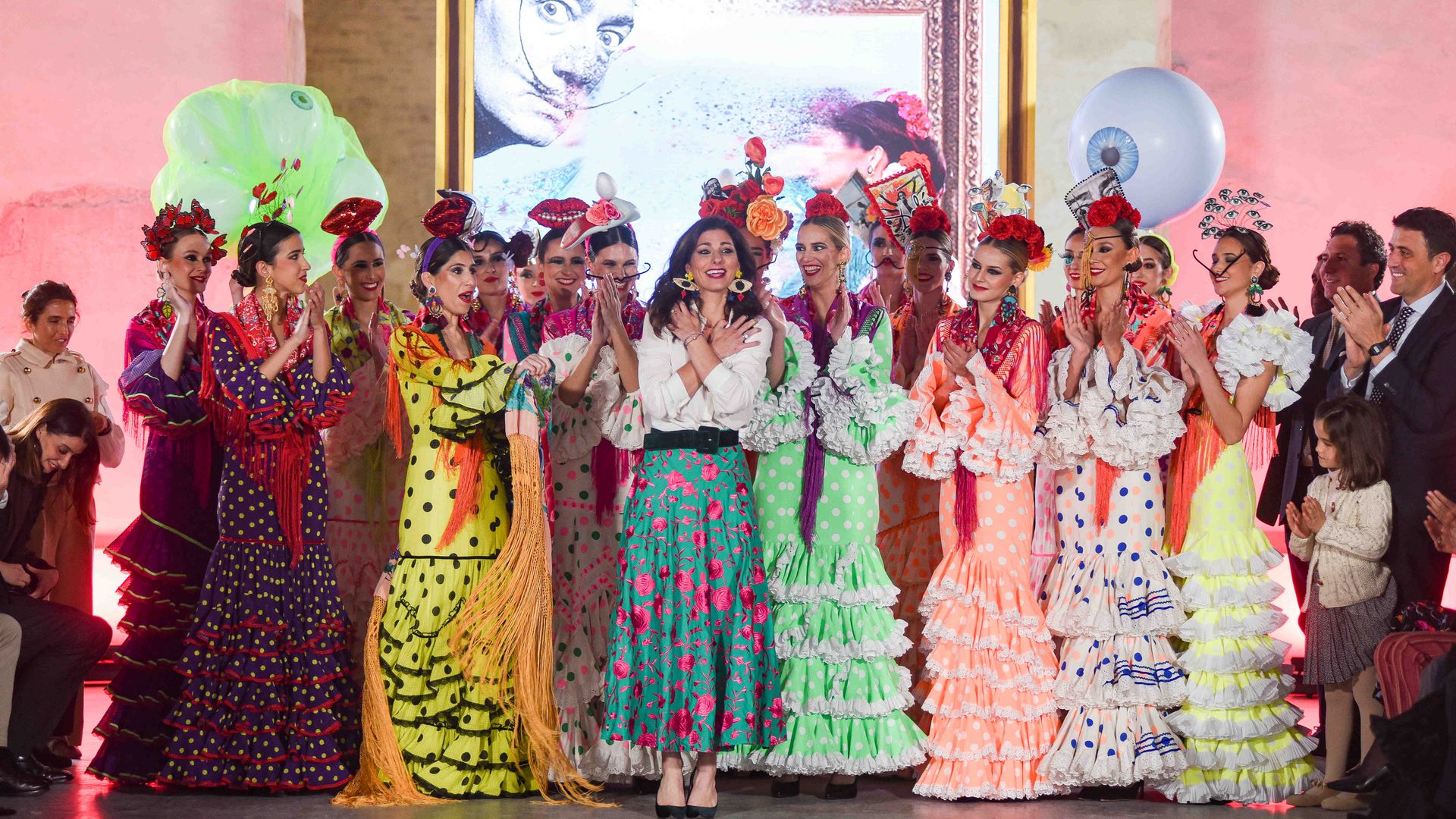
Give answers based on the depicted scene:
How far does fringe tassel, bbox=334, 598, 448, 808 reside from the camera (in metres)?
4.41

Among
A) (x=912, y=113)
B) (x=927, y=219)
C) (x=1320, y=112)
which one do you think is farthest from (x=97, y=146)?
(x=1320, y=112)

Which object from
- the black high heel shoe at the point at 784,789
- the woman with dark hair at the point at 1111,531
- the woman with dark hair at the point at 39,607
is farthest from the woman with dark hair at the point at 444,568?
the woman with dark hair at the point at 1111,531

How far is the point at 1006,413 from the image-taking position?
183 inches

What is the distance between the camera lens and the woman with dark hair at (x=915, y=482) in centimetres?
509

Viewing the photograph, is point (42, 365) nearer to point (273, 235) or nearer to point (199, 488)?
point (199, 488)

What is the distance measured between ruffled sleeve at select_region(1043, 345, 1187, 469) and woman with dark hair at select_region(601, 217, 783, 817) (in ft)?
3.41

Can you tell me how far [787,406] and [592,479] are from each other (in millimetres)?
810

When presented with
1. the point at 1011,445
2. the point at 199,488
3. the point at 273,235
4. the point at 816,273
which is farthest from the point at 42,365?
the point at 1011,445

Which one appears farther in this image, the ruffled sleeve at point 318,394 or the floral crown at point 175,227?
the floral crown at point 175,227

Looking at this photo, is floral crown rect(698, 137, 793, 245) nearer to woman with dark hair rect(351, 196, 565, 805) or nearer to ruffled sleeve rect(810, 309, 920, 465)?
ruffled sleeve rect(810, 309, 920, 465)

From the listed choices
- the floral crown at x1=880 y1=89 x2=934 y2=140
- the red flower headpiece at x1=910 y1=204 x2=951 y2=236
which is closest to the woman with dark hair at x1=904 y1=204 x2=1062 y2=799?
the red flower headpiece at x1=910 y1=204 x2=951 y2=236

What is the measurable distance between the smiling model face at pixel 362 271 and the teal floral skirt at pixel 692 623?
1522 millimetres

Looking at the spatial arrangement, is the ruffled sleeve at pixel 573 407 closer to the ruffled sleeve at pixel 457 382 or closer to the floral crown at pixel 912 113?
the ruffled sleeve at pixel 457 382

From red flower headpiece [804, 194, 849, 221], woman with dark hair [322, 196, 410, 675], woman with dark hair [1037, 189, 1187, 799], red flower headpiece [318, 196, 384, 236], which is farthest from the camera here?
woman with dark hair [322, 196, 410, 675]
